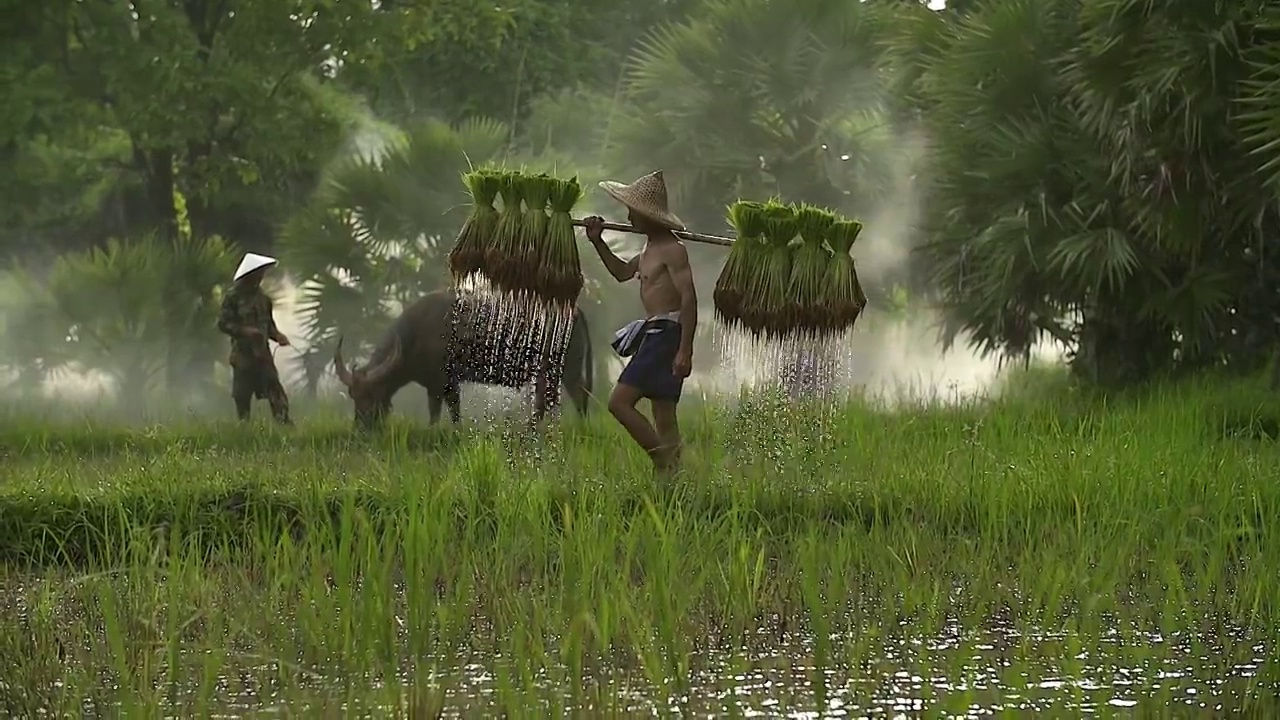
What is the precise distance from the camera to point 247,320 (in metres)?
9.39

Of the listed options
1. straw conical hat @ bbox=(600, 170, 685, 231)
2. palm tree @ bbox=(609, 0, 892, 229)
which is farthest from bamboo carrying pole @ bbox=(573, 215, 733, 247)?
palm tree @ bbox=(609, 0, 892, 229)

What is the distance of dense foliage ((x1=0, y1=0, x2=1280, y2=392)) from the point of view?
9680 mm

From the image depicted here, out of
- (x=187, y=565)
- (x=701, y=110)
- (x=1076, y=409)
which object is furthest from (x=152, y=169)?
(x=187, y=565)

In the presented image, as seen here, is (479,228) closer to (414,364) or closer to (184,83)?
(414,364)

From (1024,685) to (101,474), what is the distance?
4.26 m

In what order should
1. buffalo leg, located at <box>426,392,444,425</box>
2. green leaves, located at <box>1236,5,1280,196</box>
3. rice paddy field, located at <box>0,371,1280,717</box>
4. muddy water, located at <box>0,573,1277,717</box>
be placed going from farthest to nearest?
buffalo leg, located at <box>426,392,444,425</box>
green leaves, located at <box>1236,5,1280,196</box>
rice paddy field, located at <box>0,371,1280,717</box>
muddy water, located at <box>0,573,1277,717</box>

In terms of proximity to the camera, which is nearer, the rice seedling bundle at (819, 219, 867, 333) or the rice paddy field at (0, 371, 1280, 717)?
the rice paddy field at (0, 371, 1280, 717)

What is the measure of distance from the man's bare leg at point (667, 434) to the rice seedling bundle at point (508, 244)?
2.50 feet

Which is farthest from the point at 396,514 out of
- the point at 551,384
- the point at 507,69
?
the point at 507,69

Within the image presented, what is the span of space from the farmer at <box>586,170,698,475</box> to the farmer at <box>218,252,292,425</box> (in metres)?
3.60

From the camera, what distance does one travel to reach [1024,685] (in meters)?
3.34

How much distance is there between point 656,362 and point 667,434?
0.99 feet

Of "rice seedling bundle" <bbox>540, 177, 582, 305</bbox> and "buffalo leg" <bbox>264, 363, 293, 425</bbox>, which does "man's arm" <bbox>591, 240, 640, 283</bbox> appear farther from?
"buffalo leg" <bbox>264, 363, 293, 425</bbox>

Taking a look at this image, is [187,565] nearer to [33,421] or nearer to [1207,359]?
[33,421]
